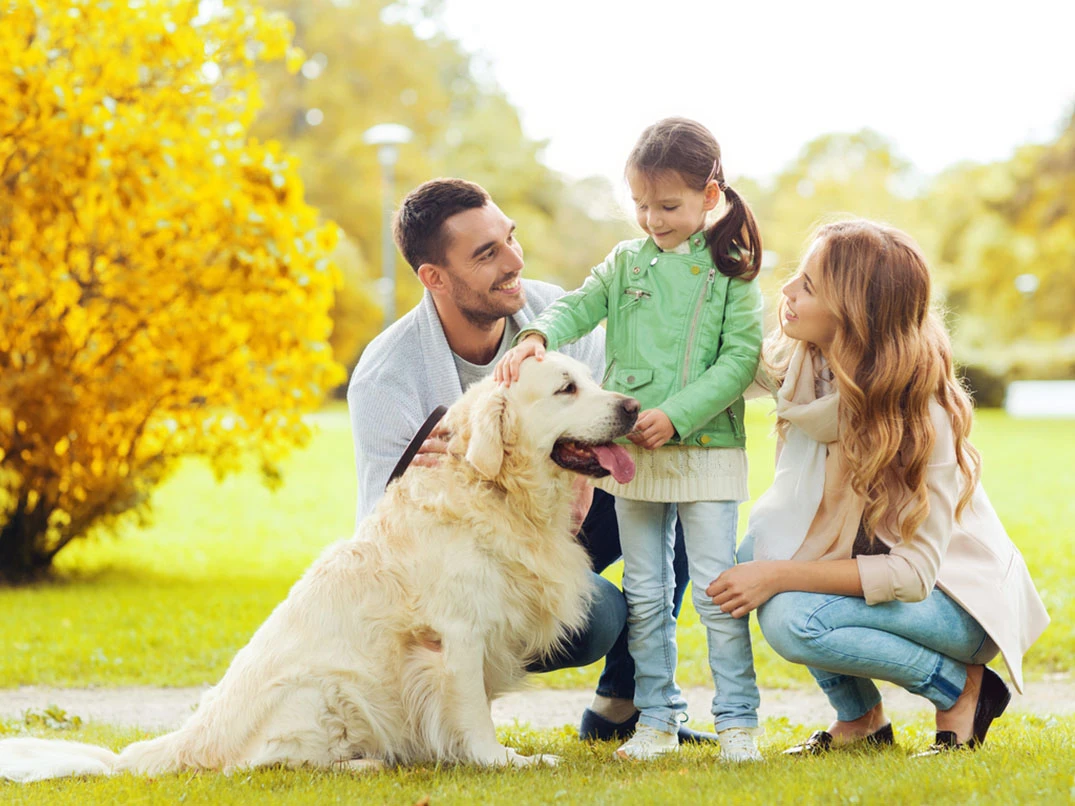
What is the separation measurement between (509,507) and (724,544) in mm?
766

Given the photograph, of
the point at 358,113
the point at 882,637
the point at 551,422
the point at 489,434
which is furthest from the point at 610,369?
the point at 358,113

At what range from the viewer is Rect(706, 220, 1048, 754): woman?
3.59m

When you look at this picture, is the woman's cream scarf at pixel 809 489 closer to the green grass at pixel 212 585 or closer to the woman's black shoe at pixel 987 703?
the woman's black shoe at pixel 987 703

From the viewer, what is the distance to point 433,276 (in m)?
4.69

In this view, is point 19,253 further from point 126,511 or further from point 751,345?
point 751,345

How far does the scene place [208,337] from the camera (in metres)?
8.17

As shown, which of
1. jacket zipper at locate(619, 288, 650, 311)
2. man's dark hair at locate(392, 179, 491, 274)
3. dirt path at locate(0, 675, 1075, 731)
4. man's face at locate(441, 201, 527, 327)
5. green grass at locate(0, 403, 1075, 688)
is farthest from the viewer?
green grass at locate(0, 403, 1075, 688)

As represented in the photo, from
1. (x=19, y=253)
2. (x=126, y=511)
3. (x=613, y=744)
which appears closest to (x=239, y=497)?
(x=126, y=511)

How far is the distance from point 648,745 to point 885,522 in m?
1.13

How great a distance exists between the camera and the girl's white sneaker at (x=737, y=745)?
143 inches

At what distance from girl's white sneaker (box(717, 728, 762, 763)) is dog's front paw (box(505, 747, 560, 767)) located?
1.88ft

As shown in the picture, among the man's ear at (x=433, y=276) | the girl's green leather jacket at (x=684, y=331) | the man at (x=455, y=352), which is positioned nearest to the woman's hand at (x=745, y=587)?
the girl's green leather jacket at (x=684, y=331)

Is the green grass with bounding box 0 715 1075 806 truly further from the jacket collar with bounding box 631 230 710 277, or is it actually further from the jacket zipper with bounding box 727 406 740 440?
the jacket collar with bounding box 631 230 710 277

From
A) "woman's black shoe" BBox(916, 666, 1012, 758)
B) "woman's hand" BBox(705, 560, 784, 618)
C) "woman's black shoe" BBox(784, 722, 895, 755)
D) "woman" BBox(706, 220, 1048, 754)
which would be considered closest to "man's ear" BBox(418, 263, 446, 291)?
"woman" BBox(706, 220, 1048, 754)
